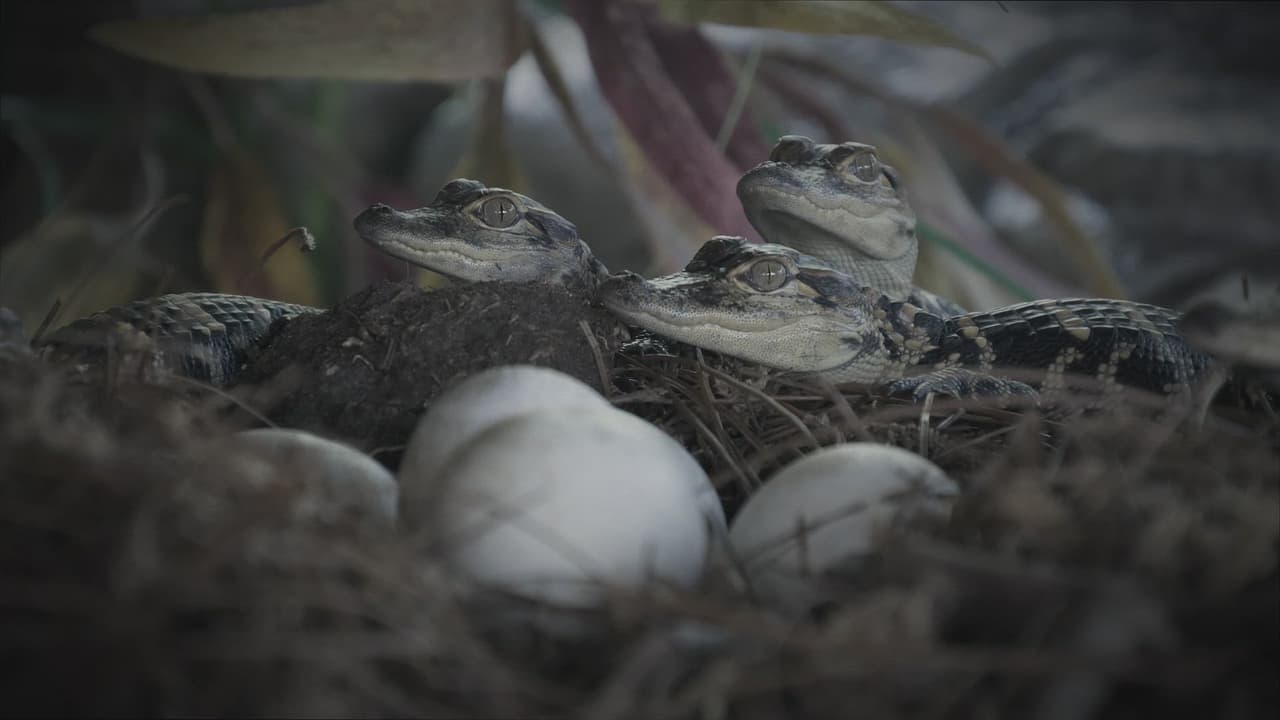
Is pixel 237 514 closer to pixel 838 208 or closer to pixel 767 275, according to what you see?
pixel 767 275

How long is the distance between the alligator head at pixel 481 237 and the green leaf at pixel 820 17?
0.61 metres

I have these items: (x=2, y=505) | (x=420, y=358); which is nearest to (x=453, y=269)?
(x=420, y=358)

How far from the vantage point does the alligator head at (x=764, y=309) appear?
3.53ft

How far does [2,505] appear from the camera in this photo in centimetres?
56

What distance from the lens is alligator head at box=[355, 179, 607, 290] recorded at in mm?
1144

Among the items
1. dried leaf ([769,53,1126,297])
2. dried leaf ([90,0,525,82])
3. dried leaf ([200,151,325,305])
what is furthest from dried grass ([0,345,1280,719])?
dried leaf ([769,53,1126,297])

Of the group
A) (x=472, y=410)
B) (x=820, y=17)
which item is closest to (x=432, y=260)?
(x=472, y=410)

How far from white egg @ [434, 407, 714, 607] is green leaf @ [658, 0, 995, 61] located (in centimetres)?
112

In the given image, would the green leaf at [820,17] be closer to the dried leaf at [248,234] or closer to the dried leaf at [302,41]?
the dried leaf at [302,41]

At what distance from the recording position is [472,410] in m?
0.75

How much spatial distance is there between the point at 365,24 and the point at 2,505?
129 cm

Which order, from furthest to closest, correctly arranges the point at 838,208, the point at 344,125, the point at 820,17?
the point at 344,125, the point at 820,17, the point at 838,208

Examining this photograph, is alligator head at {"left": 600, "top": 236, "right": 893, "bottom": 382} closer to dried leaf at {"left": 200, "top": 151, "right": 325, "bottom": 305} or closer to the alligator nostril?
the alligator nostril

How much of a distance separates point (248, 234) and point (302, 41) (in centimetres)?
56
